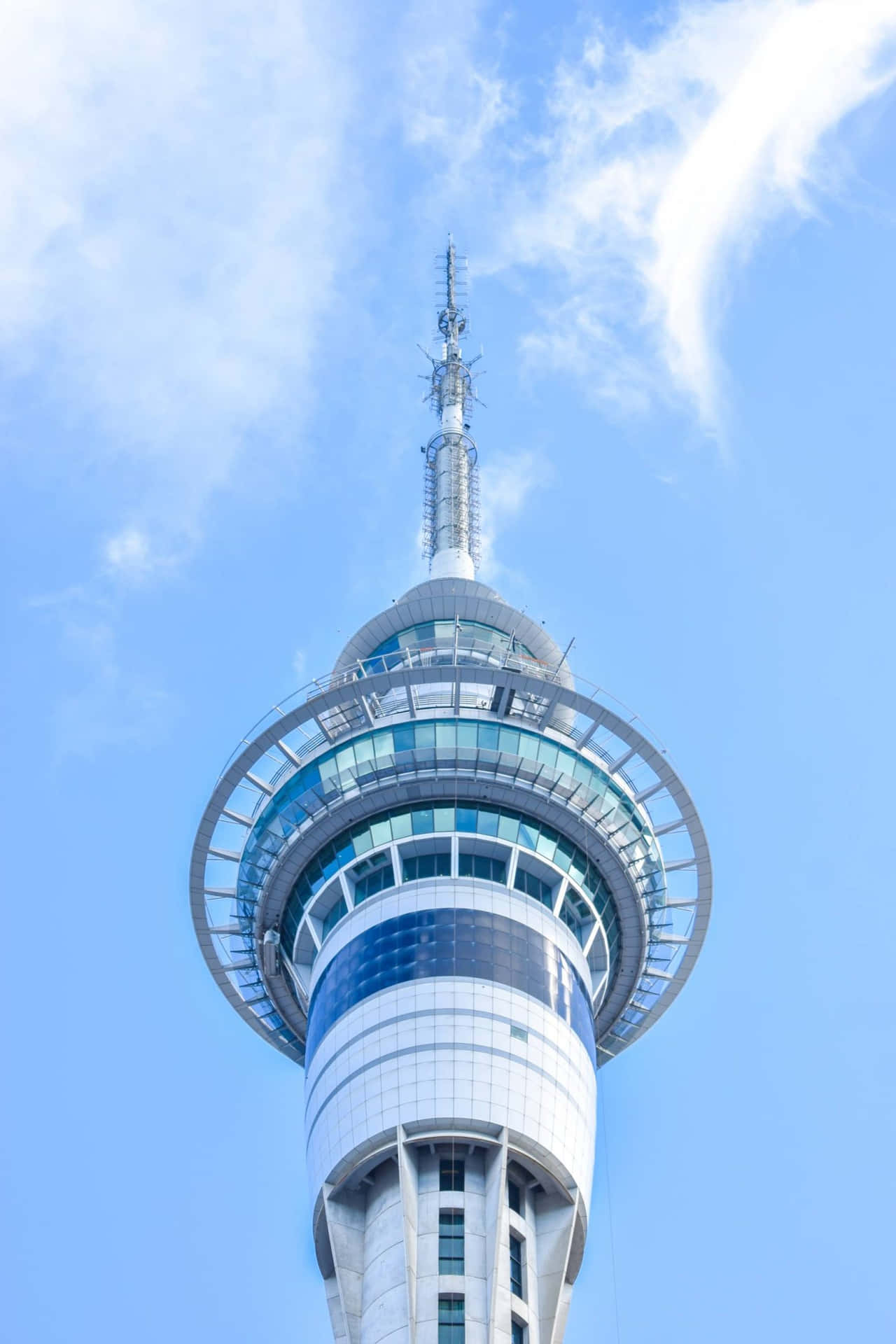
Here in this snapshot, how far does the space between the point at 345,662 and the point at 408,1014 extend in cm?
3082

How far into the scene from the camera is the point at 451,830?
64.4m

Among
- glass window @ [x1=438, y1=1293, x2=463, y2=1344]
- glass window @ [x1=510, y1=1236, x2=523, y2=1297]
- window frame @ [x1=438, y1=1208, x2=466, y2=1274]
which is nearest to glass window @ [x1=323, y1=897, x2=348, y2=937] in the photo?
window frame @ [x1=438, y1=1208, x2=466, y2=1274]

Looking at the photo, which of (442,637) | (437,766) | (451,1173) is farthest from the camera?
(442,637)

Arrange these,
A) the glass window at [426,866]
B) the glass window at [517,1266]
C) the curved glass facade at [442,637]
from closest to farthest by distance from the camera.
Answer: the glass window at [517,1266] → the glass window at [426,866] → the curved glass facade at [442,637]

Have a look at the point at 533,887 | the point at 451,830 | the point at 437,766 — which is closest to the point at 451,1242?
the point at 533,887

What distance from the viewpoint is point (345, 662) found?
85000mm

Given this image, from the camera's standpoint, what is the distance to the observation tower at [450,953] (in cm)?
5359

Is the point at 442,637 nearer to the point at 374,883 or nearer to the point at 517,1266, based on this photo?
the point at 374,883

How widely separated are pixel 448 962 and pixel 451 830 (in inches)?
279

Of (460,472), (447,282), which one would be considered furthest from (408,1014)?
(447,282)

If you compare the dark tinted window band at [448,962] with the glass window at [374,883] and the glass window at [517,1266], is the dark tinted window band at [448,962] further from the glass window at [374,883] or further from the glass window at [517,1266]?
the glass window at [517,1266]

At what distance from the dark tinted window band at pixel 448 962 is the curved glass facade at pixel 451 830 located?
12.8 ft

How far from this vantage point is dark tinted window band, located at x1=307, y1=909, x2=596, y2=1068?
58.8 meters

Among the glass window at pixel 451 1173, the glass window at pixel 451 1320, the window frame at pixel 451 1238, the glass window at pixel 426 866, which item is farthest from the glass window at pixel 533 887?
the glass window at pixel 451 1320
